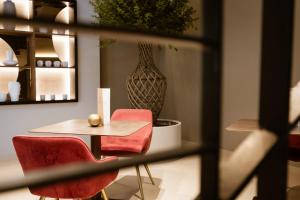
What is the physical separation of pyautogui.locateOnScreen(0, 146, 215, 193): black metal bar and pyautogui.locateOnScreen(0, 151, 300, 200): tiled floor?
7.40ft

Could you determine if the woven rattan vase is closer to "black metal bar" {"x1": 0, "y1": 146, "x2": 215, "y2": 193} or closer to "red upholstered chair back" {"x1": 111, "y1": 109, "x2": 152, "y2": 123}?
"red upholstered chair back" {"x1": 111, "y1": 109, "x2": 152, "y2": 123}

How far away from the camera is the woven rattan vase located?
167 inches

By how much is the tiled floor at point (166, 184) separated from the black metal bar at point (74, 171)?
2255 mm

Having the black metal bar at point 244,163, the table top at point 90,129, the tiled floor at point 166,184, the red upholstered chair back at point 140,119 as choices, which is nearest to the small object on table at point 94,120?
the table top at point 90,129

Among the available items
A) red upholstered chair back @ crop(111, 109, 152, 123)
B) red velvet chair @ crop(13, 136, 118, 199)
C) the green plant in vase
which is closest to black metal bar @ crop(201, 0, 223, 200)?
red velvet chair @ crop(13, 136, 118, 199)

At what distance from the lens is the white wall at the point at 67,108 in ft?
13.8

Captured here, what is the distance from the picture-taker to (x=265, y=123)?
77cm

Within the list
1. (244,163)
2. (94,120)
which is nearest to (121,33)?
(244,163)

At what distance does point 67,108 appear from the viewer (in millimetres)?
4652

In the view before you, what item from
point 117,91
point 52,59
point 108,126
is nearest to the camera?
point 108,126

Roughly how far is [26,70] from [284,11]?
14.0 ft

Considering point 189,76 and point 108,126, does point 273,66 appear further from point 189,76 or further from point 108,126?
point 189,76

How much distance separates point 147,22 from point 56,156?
2.36 meters

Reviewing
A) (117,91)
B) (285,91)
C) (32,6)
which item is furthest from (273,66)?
(117,91)
